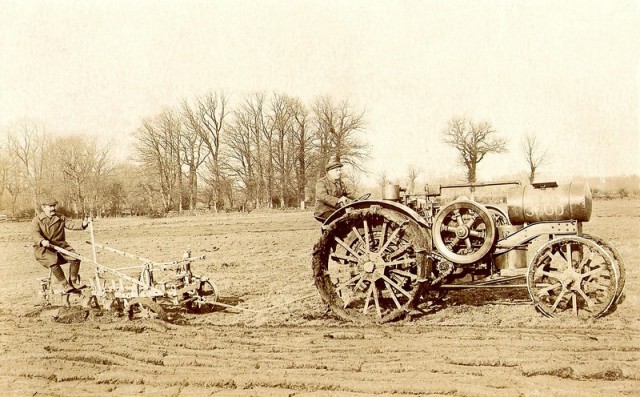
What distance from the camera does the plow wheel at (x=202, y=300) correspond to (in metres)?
6.64

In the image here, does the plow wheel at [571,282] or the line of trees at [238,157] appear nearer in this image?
the plow wheel at [571,282]

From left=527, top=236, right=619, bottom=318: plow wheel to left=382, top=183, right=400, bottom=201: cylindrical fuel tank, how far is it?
1745mm

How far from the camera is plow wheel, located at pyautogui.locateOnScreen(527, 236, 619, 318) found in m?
5.15

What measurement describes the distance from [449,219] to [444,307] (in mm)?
1177

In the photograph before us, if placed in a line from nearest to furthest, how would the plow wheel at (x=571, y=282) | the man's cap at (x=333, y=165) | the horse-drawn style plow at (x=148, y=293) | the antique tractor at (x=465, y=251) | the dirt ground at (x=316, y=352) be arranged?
the dirt ground at (x=316, y=352), the plow wheel at (x=571, y=282), the antique tractor at (x=465, y=251), the horse-drawn style plow at (x=148, y=293), the man's cap at (x=333, y=165)

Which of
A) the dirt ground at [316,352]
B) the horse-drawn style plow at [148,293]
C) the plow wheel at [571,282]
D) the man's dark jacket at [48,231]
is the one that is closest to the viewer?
the dirt ground at [316,352]

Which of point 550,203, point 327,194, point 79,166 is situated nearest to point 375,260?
point 327,194

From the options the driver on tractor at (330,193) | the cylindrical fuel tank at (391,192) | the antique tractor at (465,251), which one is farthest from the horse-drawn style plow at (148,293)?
the cylindrical fuel tank at (391,192)

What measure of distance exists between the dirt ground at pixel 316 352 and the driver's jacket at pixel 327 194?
1.32 m

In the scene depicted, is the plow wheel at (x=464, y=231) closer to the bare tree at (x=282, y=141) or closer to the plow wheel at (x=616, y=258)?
the plow wheel at (x=616, y=258)

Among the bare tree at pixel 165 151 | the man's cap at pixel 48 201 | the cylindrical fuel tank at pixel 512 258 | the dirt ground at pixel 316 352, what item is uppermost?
the bare tree at pixel 165 151

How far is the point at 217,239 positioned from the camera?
1678 centimetres

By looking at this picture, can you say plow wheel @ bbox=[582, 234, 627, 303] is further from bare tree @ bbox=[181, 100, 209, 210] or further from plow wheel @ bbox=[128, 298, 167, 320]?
bare tree @ bbox=[181, 100, 209, 210]

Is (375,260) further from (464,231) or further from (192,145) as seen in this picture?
(192,145)
